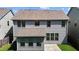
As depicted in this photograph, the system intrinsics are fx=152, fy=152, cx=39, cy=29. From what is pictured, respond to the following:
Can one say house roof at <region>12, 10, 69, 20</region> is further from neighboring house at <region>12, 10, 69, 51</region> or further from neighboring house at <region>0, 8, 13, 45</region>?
neighboring house at <region>0, 8, 13, 45</region>

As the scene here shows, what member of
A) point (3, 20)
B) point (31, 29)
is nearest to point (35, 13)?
point (3, 20)

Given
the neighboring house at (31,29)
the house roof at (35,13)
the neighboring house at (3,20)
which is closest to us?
the neighboring house at (3,20)

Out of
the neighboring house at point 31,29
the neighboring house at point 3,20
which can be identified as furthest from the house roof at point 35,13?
the neighboring house at point 3,20

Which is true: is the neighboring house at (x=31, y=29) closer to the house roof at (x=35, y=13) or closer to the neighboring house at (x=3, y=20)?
the house roof at (x=35, y=13)

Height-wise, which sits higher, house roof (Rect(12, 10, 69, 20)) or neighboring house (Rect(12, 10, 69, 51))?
house roof (Rect(12, 10, 69, 20))

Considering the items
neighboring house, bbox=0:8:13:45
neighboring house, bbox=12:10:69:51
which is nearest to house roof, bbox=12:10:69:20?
neighboring house, bbox=12:10:69:51

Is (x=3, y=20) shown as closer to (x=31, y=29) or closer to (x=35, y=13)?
(x=35, y=13)

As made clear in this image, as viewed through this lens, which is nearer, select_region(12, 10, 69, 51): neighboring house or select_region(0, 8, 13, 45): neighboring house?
select_region(0, 8, 13, 45): neighboring house

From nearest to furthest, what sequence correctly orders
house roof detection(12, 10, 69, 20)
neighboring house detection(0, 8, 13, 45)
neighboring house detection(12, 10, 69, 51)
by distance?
neighboring house detection(0, 8, 13, 45) → house roof detection(12, 10, 69, 20) → neighboring house detection(12, 10, 69, 51)
